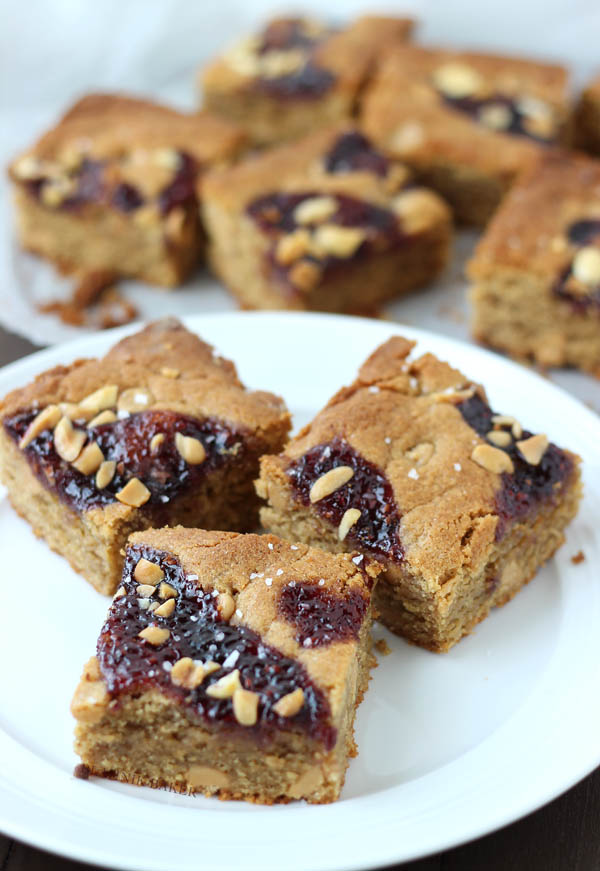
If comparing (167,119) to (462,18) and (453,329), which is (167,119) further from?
(462,18)

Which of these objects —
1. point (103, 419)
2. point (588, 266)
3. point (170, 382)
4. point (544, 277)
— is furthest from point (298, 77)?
point (103, 419)

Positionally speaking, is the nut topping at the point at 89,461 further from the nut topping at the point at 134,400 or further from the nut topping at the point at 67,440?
the nut topping at the point at 134,400

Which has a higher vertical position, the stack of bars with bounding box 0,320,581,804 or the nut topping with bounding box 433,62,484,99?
the stack of bars with bounding box 0,320,581,804

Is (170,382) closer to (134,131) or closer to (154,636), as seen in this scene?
(154,636)

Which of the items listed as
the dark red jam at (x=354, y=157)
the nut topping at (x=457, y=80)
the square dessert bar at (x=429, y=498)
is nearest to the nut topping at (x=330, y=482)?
the square dessert bar at (x=429, y=498)

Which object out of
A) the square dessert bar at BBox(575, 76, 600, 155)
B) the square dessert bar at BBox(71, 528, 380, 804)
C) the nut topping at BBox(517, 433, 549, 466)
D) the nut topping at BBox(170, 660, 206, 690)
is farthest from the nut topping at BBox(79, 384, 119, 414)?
the square dessert bar at BBox(575, 76, 600, 155)

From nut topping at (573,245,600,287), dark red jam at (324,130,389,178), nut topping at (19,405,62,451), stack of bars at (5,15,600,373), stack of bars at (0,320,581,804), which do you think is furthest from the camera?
dark red jam at (324,130,389,178)

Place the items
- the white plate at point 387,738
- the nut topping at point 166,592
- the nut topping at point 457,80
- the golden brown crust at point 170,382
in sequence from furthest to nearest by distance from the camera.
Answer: the nut topping at point 457,80, the golden brown crust at point 170,382, the nut topping at point 166,592, the white plate at point 387,738

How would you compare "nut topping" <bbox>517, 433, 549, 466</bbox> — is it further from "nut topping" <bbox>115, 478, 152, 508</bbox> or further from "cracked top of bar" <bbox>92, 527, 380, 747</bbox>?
"nut topping" <bbox>115, 478, 152, 508</bbox>
